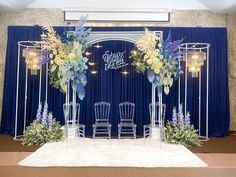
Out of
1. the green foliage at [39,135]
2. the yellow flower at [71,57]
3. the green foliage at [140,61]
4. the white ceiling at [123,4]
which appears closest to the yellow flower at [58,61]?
the yellow flower at [71,57]

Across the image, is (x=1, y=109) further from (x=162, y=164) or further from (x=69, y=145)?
(x=162, y=164)

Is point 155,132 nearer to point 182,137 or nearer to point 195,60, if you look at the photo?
point 182,137

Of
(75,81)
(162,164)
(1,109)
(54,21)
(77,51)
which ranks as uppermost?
(54,21)

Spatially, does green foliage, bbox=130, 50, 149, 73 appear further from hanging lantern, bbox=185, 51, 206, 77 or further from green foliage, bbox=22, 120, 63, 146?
green foliage, bbox=22, 120, 63, 146

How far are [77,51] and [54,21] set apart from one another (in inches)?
97.7

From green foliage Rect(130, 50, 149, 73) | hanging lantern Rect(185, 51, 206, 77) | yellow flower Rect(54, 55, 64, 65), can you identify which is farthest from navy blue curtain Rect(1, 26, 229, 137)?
yellow flower Rect(54, 55, 64, 65)

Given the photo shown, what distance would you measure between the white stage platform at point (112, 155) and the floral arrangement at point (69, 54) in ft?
4.04

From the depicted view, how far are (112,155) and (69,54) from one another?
86.9 inches

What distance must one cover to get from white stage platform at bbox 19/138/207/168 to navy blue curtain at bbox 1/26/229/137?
1679mm

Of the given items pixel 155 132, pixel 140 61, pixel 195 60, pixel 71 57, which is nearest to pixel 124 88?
pixel 140 61

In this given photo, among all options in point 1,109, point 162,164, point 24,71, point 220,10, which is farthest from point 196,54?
point 1,109

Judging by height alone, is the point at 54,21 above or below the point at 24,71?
above

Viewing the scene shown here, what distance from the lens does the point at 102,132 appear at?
762 cm

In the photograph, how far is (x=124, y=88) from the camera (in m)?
7.96
